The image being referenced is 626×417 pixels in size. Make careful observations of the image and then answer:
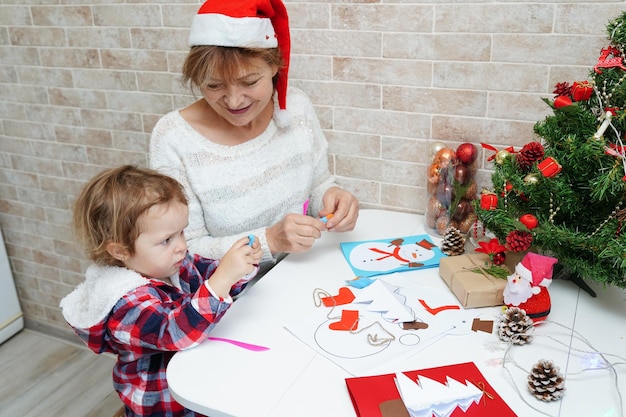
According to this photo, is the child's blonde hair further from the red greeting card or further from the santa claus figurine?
the santa claus figurine

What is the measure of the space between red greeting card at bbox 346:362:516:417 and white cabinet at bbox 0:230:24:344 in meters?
2.07

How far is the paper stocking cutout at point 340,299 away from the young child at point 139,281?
0.18m

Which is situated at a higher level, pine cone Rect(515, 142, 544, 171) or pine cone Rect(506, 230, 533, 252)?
pine cone Rect(515, 142, 544, 171)

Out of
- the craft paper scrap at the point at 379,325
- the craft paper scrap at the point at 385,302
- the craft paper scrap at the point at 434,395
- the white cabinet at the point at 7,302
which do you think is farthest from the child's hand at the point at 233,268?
the white cabinet at the point at 7,302

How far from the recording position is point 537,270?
110 cm

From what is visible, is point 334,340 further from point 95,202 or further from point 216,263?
point 95,202

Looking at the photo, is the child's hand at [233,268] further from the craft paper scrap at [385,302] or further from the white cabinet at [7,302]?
the white cabinet at [7,302]

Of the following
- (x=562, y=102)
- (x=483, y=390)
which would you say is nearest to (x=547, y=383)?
(x=483, y=390)

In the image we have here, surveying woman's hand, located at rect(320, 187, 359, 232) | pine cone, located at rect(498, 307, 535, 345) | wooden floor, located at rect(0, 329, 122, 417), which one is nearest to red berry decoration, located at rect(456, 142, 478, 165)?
woman's hand, located at rect(320, 187, 359, 232)

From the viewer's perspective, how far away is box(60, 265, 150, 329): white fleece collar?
112 cm

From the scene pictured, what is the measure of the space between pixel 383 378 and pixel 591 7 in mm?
1009

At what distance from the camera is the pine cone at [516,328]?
41.4 inches

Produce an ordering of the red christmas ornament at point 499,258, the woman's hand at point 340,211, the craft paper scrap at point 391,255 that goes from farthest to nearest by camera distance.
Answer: the woman's hand at point 340,211, the craft paper scrap at point 391,255, the red christmas ornament at point 499,258

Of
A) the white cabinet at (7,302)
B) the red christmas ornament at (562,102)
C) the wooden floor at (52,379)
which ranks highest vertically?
the red christmas ornament at (562,102)
